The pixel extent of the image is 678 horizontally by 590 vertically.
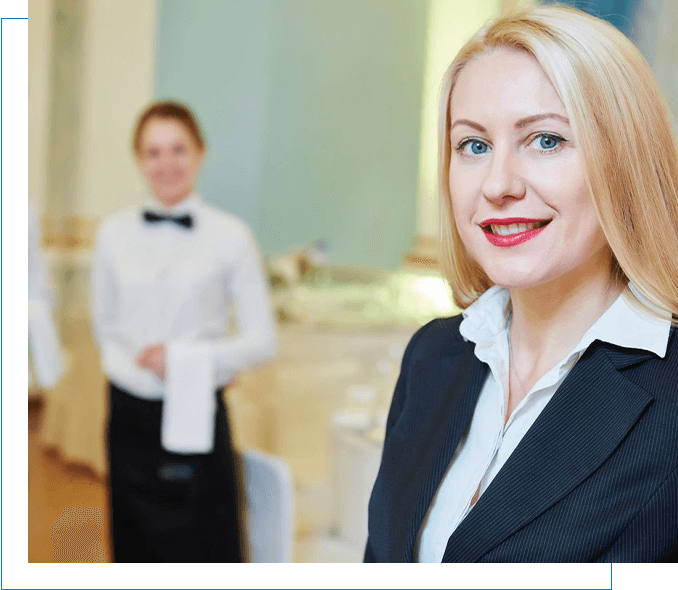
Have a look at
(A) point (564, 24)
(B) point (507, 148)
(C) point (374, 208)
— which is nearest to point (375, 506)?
(B) point (507, 148)

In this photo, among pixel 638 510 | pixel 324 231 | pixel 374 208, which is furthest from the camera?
pixel 324 231

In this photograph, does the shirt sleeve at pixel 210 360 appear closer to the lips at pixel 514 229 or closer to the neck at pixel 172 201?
the neck at pixel 172 201

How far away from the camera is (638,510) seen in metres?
0.69

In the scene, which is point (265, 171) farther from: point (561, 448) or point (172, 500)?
point (561, 448)

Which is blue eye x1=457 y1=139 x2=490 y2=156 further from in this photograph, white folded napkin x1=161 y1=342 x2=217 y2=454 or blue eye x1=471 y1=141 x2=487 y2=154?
white folded napkin x1=161 y1=342 x2=217 y2=454

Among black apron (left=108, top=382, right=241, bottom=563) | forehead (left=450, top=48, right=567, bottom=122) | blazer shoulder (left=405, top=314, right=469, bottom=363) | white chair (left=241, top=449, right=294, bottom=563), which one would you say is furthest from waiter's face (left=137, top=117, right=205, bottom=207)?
forehead (left=450, top=48, right=567, bottom=122)

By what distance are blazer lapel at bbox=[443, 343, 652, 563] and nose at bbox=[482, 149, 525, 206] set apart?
0.55 ft

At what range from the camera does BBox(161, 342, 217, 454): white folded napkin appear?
1.72 meters

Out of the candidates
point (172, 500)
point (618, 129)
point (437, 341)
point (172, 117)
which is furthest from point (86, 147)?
point (618, 129)

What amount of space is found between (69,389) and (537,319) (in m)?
1.97

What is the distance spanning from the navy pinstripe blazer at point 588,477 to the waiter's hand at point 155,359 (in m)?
1.03

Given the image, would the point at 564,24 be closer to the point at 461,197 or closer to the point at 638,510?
the point at 461,197

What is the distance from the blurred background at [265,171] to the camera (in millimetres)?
2039
